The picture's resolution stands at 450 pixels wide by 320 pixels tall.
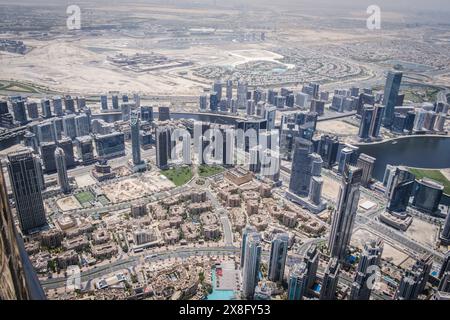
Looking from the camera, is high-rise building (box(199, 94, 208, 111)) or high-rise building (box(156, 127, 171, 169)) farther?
high-rise building (box(199, 94, 208, 111))

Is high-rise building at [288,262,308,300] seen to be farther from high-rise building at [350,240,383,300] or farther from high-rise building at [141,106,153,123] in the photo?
high-rise building at [141,106,153,123]

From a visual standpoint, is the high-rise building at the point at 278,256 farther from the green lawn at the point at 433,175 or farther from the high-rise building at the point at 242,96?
the high-rise building at the point at 242,96

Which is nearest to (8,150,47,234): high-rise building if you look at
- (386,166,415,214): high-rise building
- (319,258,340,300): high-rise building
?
(319,258,340,300): high-rise building

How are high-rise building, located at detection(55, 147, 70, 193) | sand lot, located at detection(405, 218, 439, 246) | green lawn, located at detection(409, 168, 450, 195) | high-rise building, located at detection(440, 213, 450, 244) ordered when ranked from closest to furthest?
high-rise building, located at detection(440, 213, 450, 244) → sand lot, located at detection(405, 218, 439, 246) → high-rise building, located at detection(55, 147, 70, 193) → green lawn, located at detection(409, 168, 450, 195)

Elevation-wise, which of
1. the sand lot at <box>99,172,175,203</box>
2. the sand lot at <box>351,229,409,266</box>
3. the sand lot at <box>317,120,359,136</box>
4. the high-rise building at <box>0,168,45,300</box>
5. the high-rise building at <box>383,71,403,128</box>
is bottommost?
the sand lot at <box>351,229,409,266</box>

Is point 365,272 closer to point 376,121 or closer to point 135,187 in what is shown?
point 135,187

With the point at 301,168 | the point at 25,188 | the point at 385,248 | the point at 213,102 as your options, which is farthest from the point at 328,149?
the point at 25,188

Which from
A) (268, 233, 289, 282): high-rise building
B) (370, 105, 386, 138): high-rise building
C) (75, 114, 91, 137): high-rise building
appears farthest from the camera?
(370, 105, 386, 138): high-rise building
